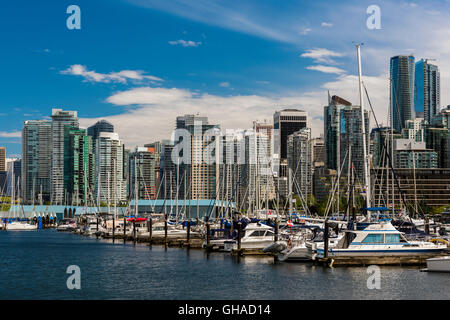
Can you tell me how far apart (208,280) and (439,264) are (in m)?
18.8

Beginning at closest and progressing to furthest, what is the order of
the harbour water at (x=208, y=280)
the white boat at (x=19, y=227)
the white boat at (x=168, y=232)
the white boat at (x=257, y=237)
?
the harbour water at (x=208, y=280) → the white boat at (x=257, y=237) → the white boat at (x=168, y=232) → the white boat at (x=19, y=227)

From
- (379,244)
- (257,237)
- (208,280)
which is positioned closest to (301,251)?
(379,244)

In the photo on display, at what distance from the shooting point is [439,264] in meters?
46.8

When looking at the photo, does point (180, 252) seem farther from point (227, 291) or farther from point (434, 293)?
point (434, 293)

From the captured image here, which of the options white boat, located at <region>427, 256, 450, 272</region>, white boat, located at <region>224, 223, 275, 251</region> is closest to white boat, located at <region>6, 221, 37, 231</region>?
white boat, located at <region>224, 223, 275, 251</region>

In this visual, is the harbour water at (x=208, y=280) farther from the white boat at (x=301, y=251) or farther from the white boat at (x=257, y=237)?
the white boat at (x=257, y=237)

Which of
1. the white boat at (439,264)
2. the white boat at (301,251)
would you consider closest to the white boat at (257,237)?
the white boat at (301,251)

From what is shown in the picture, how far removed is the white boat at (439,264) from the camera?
46438mm

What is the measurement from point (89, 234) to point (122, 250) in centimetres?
4778

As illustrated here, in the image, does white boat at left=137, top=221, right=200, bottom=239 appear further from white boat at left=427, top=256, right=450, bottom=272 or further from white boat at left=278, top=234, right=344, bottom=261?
white boat at left=427, top=256, right=450, bottom=272

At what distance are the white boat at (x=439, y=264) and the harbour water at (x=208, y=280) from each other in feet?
3.23

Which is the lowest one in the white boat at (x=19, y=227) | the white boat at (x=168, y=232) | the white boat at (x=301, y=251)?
the white boat at (x=19, y=227)

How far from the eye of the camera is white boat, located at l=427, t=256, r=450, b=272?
152ft

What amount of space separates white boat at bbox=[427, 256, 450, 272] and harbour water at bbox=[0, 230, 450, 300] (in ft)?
3.23
